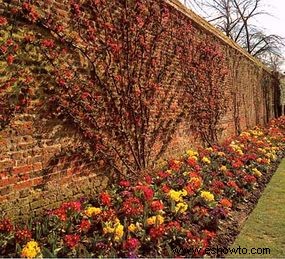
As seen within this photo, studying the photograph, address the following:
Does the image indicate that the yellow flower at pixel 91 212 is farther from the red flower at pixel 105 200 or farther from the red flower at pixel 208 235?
the red flower at pixel 208 235

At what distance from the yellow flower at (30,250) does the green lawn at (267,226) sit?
2.53 metres

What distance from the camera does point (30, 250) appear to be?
329 cm

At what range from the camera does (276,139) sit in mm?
14016

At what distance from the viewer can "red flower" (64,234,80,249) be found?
3.56 m

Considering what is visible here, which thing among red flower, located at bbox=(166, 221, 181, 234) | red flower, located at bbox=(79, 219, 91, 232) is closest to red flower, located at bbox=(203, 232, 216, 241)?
red flower, located at bbox=(166, 221, 181, 234)

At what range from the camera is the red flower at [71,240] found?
3.56m

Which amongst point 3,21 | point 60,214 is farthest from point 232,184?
point 3,21

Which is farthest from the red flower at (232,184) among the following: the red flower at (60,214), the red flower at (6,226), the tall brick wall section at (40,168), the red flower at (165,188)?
the red flower at (6,226)

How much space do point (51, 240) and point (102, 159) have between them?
210cm

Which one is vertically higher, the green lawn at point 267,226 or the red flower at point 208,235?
the red flower at point 208,235

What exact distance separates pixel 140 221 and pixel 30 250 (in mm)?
1538

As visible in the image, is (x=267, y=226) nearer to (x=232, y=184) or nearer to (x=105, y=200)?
(x=232, y=184)

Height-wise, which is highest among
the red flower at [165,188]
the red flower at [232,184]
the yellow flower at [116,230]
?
the red flower at [165,188]

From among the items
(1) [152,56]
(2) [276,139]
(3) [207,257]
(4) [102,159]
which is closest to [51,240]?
(3) [207,257]
